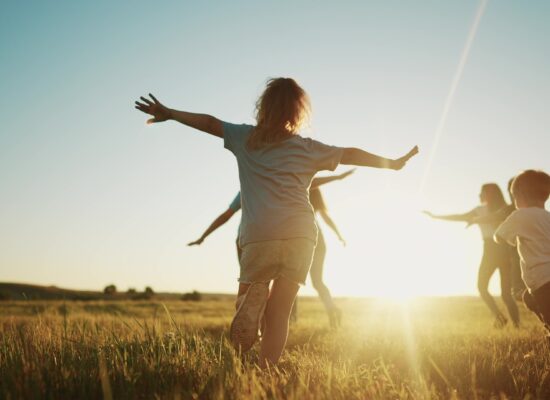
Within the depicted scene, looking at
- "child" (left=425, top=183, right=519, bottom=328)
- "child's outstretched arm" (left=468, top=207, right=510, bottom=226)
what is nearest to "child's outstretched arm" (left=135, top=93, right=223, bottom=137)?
"child's outstretched arm" (left=468, top=207, right=510, bottom=226)

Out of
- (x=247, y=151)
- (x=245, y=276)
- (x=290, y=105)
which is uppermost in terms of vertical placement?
Answer: (x=290, y=105)

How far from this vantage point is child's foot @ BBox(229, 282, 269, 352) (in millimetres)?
3572

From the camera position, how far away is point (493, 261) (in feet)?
30.0

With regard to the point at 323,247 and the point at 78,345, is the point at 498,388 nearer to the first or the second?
the point at 78,345

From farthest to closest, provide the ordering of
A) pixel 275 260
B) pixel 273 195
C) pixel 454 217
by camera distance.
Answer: pixel 454 217 → pixel 273 195 → pixel 275 260

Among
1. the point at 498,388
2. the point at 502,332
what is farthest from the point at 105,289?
the point at 498,388

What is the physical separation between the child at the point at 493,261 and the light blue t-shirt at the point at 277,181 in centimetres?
579

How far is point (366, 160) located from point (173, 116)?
1.64 m

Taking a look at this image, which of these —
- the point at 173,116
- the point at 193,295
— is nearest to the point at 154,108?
the point at 173,116

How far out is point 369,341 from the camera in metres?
5.99

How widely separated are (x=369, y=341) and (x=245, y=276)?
2840 mm

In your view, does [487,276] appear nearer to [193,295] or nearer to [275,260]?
[275,260]

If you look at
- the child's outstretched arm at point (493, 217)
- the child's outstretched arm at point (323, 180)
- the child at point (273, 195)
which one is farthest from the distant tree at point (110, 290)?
the child at point (273, 195)

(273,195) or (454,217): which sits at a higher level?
(454,217)
